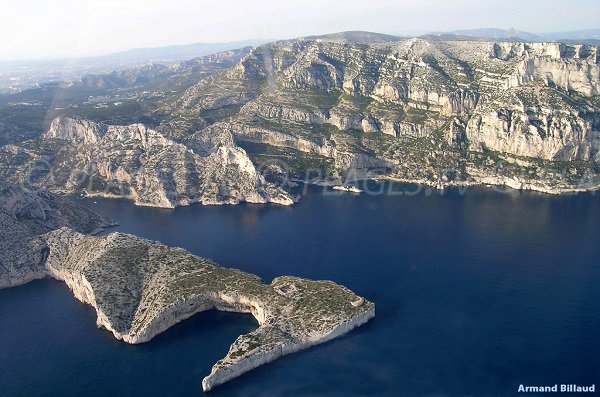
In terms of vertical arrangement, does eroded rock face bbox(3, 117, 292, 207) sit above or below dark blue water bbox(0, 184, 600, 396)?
above

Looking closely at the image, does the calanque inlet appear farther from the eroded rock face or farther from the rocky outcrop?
the eroded rock face

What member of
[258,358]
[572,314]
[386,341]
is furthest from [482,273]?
[258,358]

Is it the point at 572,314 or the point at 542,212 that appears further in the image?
the point at 542,212

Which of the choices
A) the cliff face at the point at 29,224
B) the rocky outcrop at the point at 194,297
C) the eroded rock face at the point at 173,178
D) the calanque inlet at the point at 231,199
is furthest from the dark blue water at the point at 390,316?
the eroded rock face at the point at 173,178

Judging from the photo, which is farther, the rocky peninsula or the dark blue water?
the rocky peninsula

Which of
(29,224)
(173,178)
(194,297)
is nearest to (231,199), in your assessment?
(173,178)

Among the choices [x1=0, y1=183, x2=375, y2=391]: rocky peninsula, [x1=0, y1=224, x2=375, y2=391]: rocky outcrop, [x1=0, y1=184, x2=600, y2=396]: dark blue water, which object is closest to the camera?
[x1=0, y1=184, x2=600, y2=396]: dark blue water

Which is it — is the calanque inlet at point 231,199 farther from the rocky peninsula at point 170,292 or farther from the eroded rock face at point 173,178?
the eroded rock face at point 173,178

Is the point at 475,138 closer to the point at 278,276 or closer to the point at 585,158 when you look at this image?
the point at 585,158

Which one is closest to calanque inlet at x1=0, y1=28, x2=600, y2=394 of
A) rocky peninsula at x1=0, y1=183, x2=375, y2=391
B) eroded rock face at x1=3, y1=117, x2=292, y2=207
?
rocky peninsula at x1=0, y1=183, x2=375, y2=391
